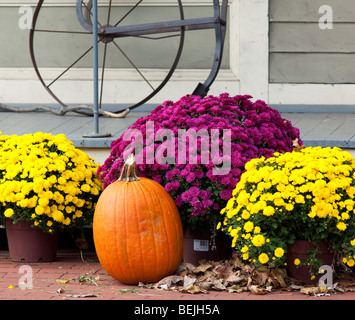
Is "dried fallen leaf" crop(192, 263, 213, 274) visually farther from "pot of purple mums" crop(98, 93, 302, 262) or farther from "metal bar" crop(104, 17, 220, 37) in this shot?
"metal bar" crop(104, 17, 220, 37)

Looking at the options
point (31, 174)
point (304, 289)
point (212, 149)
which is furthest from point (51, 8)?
point (304, 289)

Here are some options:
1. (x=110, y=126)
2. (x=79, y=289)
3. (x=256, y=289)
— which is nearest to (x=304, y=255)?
(x=256, y=289)

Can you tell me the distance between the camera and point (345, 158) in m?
3.44

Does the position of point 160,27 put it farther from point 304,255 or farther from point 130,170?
point 304,255

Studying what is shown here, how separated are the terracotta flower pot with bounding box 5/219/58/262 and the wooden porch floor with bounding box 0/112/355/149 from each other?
769 millimetres

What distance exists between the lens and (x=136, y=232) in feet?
11.0

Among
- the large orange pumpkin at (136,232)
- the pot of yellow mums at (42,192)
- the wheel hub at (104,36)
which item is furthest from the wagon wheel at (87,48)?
the large orange pumpkin at (136,232)

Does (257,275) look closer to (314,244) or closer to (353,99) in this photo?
(314,244)

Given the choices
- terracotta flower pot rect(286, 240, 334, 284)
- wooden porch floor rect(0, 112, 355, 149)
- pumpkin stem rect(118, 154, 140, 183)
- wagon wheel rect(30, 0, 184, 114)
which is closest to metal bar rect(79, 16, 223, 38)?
wagon wheel rect(30, 0, 184, 114)

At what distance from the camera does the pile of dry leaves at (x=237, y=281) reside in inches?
125

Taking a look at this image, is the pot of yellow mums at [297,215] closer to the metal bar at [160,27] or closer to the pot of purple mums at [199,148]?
the pot of purple mums at [199,148]

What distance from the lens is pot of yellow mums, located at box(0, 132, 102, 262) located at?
149 inches

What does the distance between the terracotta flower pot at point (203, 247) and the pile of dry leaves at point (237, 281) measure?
0.21 m

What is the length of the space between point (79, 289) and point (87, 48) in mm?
3005
